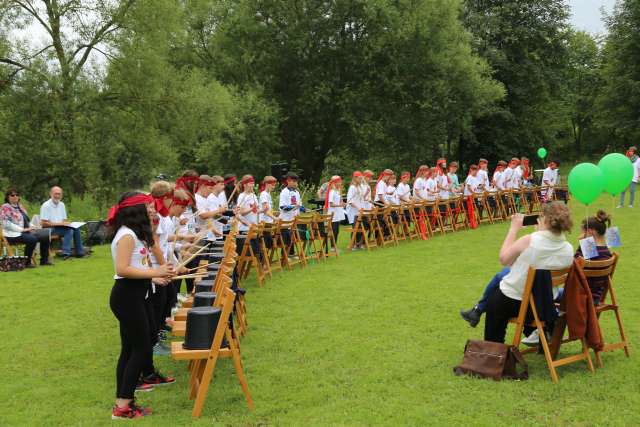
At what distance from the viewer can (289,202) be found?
42.2 feet

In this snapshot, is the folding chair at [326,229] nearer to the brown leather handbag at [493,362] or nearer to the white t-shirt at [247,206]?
the white t-shirt at [247,206]

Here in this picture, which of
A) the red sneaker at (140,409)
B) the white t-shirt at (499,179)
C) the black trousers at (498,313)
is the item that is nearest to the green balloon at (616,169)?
the black trousers at (498,313)

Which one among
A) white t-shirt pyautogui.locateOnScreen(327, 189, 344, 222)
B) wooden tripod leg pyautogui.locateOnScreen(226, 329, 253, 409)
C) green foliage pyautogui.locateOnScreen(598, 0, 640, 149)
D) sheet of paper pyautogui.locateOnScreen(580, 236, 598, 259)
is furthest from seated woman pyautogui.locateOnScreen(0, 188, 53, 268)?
green foliage pyautogui.locateOnScreen(598, 0, 640, 149)

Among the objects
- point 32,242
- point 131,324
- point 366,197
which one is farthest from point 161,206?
point 366,197

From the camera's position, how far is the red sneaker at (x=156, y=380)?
232 inches

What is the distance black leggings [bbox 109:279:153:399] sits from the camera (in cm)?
498

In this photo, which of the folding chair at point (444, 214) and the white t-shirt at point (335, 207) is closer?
the white t-shirt at point (335, 207)

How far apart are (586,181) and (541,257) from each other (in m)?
3.24

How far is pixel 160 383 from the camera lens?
19.4 feet

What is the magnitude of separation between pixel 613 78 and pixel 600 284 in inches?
1495

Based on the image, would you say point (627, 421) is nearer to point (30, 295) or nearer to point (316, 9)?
point (30, 295)

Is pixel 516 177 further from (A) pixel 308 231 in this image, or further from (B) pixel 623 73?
(B) pixel 623 73

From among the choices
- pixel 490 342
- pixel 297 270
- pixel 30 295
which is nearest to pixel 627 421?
pixel 490 342

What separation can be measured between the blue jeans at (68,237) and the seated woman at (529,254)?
10.7 meters
